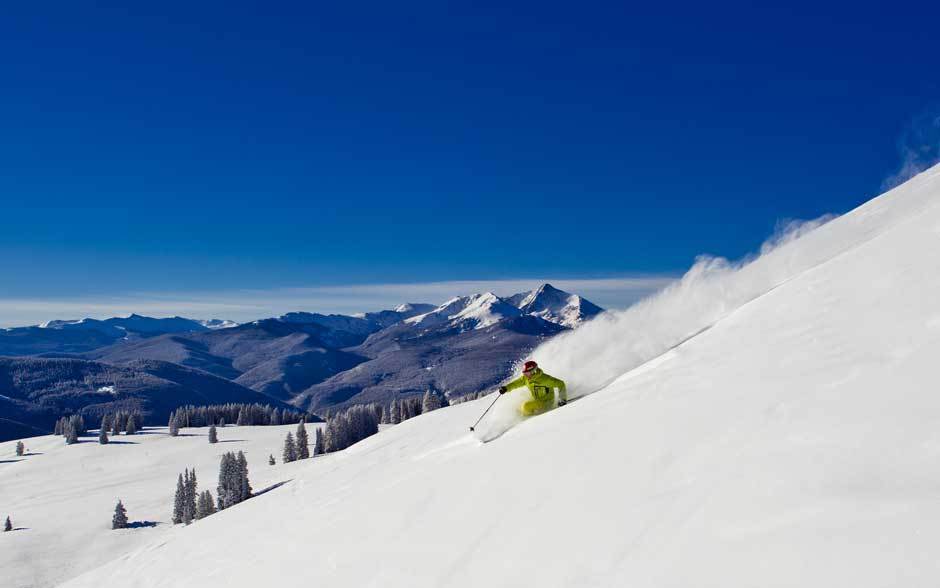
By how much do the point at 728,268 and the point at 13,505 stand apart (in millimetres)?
106421

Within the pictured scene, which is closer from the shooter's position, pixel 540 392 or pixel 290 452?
pixel 540 392

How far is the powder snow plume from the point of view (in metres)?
17.7

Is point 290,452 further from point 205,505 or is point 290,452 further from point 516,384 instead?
point 516,384

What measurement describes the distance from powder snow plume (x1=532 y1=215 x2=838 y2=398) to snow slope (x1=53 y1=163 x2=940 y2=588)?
2.22ft

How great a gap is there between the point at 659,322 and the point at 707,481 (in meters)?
13.1

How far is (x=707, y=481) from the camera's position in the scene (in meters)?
6.97

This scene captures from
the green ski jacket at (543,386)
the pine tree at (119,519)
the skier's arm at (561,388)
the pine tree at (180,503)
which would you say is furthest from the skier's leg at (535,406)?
the pine tree at (119,519)

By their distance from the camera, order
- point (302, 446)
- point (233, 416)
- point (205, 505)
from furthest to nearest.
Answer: point (233, 416), point (302, 446), point (205, 505)

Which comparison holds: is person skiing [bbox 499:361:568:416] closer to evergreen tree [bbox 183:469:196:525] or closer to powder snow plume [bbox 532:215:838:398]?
powder snow plume [bbox 532:215:838:398]

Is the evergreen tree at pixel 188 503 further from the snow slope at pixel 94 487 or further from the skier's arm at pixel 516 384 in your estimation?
the skier's arm at pixel 516 384

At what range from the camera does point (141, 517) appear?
7062 cm

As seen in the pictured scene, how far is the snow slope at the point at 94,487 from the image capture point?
57.6 metres

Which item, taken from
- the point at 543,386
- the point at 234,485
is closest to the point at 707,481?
the point at 543,386

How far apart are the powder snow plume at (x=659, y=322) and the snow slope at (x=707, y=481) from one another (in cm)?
68
